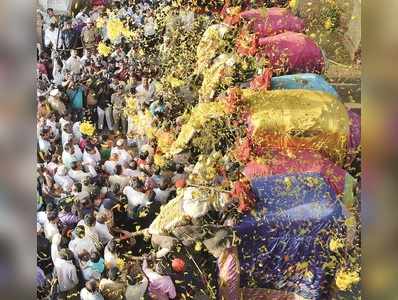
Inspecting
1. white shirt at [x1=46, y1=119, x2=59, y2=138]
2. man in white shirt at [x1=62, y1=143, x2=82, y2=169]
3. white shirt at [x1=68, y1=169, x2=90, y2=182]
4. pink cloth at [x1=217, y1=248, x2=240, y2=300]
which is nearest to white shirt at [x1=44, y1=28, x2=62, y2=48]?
white shirt at [x1=46, y1=119, x2=59, y2=138]

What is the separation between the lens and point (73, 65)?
2830 millimetres

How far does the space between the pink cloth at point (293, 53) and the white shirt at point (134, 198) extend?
2.55 ft

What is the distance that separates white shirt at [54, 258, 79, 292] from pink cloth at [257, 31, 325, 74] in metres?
1.21

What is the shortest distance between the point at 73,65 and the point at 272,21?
87cm

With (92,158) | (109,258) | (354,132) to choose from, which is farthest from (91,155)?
(354,132)

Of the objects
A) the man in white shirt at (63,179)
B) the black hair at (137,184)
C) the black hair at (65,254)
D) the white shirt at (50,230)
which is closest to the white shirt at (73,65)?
the man in white shirt at (63,179)

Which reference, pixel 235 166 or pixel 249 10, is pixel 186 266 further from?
pixel 249 10

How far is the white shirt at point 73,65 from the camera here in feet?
9.27

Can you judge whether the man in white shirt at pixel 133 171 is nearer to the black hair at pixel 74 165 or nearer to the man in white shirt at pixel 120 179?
the man in white shirt at pixel 120 179

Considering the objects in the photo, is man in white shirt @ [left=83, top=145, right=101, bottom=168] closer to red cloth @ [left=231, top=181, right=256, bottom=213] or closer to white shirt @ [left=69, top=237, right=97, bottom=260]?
white shirt @ [left=69, top=237, right=97, bottom=260]

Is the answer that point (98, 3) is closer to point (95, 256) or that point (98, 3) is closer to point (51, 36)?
point (51, 36)
